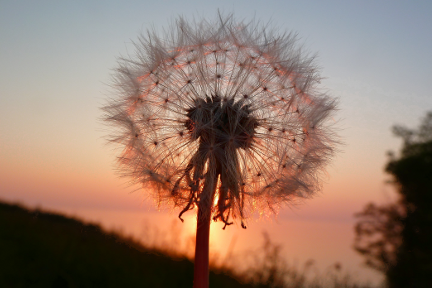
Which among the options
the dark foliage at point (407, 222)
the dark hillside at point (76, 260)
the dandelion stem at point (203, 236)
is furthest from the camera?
the dark foliage at point (407, 222)

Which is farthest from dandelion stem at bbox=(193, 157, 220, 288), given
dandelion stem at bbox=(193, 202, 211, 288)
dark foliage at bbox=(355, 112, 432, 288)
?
dark foliage at bbox=(355, 112, 432, 288)

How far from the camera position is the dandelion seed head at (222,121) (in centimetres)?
350

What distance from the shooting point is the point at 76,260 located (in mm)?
4699

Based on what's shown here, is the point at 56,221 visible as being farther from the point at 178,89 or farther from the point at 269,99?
the point at 269,99

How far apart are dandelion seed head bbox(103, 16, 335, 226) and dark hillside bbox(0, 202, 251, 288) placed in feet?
5.56

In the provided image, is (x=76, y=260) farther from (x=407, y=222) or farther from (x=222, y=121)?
(x=407, y=222)

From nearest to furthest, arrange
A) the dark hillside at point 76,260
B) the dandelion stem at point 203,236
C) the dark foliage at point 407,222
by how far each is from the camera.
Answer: the dandelion stem at point 203,236 → the dark hillside at point 76,260 → the dark foliage at point 407,222

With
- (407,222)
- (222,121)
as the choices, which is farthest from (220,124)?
(407,222)

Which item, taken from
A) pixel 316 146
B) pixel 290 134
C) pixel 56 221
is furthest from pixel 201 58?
pixel 56 221

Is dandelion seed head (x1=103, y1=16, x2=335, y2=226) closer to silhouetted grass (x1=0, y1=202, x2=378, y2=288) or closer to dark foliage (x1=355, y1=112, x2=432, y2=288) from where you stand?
silhouetted grass (x1=0, y1=202, x2=378, y2=288)

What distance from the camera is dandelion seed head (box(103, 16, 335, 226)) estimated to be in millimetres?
3496

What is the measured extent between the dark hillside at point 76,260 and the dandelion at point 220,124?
1.69 metres

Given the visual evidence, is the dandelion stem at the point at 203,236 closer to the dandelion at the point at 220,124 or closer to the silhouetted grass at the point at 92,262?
the dandelion at the point at 220,124

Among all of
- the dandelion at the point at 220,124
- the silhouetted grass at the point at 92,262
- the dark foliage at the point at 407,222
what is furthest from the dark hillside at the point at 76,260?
the dark foliage at the point at 407,222
